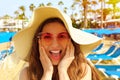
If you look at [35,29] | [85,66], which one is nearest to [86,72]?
[85,66]

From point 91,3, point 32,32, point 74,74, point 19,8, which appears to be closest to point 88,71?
point 74,74

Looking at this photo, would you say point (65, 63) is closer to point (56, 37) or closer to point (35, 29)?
point (56, 37)

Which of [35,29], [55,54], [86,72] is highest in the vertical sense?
[35,29]

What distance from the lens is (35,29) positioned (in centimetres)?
172

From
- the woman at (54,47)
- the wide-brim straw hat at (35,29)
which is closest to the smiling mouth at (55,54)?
the woman at (54,47)

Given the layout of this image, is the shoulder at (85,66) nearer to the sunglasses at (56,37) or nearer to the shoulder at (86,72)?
the shoulder at (86,72)

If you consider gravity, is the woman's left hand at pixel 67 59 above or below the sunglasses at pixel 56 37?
below

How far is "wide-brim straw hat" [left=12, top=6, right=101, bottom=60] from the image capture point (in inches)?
63.2

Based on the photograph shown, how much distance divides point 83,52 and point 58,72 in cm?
19

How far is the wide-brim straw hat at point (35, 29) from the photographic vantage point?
1605 millimetres

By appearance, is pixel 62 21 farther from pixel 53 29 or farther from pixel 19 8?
pixel 19 8

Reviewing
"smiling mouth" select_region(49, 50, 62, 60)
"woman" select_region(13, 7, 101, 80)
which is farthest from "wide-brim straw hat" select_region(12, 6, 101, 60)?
"smiling mouth" select_region(49, 50, 62, 60)

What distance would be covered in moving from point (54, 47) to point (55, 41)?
0.03 meters

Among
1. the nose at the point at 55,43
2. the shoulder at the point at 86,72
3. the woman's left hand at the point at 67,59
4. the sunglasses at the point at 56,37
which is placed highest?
the sunglasses at the point at 56,37
